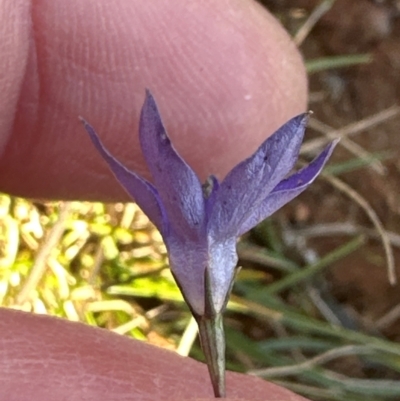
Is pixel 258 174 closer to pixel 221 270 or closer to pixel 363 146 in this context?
pixel 221 270

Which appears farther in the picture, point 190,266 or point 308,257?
point 308,257

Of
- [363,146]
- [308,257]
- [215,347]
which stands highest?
[215,347]

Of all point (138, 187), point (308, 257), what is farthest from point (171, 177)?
point (308, 257)

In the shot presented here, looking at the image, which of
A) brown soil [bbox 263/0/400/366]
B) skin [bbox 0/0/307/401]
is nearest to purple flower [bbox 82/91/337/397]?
skin [bbox 0/0/307/401]

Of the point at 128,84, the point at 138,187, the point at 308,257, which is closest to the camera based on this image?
the point at 138,187

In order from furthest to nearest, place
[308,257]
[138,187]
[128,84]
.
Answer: [308,257]
[128,84]
[138,187]

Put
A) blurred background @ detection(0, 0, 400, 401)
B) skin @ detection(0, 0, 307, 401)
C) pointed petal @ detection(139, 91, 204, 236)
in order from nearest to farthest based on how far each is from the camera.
→ pointed petal @ detection(139, 91, 204, 236), skin @ detection(0, 0, 307, 401), blurred background @ detection(0, 0, 400, 401)

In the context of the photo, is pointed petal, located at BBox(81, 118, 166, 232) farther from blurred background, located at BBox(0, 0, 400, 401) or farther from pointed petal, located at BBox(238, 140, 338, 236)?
blurred background, located at BBox(0, 0, 400, 401)

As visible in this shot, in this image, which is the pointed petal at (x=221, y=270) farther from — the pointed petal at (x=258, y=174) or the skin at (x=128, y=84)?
the skin at (x=128, y=84)
